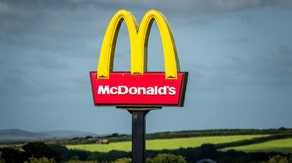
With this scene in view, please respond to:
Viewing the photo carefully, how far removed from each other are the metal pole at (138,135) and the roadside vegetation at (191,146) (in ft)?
102

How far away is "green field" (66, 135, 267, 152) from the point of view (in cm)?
8494

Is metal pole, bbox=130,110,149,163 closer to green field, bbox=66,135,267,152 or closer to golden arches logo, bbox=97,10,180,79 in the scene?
golden arches logo, bbox=97,10,180,79

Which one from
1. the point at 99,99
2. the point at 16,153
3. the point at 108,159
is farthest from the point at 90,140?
the point at 99,99

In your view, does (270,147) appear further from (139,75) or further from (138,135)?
(139,75)

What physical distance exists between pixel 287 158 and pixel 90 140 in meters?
19.4

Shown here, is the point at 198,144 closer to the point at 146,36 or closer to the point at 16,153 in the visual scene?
the point at 16,153

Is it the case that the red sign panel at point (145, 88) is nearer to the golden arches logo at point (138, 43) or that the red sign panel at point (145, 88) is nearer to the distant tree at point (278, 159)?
the golden arches logo at point (138, 43)

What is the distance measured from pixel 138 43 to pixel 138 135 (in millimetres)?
4168

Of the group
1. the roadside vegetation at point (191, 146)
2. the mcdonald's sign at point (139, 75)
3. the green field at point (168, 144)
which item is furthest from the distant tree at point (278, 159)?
the mcdonald's sign at point (139, 75)

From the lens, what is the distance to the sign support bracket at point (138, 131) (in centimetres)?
4359

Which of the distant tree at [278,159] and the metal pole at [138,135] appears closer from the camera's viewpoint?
the metal pole at [138,135]

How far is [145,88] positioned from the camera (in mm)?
43406

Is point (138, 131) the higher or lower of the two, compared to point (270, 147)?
lower

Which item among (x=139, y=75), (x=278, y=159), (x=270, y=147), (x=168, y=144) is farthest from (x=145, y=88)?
(x=168, y=144)
